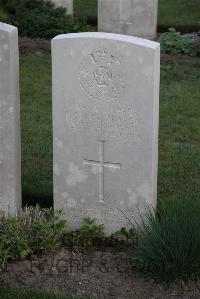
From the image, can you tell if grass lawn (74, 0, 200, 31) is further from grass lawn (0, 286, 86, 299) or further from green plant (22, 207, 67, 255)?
grass lawn (0, 286, 86, 299)

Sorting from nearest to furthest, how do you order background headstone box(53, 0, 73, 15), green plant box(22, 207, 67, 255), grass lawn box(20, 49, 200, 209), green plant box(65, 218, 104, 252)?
green plant box(22, 207, 67, 255) < green plant box(65, 218, 104, 252) < grass lawn box(20, 49, 200, 209) < background headstone box(53, 0, 73, 15)

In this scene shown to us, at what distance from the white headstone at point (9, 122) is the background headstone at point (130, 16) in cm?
770

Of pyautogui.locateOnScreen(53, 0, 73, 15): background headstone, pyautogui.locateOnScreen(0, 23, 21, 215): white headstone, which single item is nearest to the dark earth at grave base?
pyautogui.locateOnScreen(0, 23, 21, 215): white headstone

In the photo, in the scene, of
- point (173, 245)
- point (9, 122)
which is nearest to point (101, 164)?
point (9, 122)

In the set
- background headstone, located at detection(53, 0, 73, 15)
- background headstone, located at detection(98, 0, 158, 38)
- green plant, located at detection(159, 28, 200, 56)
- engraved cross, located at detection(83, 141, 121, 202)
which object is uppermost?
background headstone, located at detection(53, 0, 73, 15)

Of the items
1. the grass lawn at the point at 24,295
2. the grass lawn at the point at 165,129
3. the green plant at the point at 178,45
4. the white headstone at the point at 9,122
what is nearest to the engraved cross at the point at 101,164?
the white headstone at the point at 9,122

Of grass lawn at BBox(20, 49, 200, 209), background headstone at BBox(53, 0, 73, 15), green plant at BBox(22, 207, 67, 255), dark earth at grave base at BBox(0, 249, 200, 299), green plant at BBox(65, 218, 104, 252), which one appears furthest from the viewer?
background headstone at BBox(53, 0, 73, 15)

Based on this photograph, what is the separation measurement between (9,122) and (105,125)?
2.79 ft

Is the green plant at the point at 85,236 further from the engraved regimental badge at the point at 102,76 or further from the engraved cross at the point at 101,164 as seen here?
the engraved regimental badge at the point at 102,76

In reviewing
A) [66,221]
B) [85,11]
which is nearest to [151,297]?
[66,221]

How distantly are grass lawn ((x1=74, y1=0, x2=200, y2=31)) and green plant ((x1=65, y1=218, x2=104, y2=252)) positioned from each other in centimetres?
977

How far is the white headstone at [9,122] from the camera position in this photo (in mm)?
6430

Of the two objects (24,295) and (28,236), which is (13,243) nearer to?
(28,236)

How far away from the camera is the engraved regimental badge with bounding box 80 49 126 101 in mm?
6121
